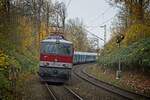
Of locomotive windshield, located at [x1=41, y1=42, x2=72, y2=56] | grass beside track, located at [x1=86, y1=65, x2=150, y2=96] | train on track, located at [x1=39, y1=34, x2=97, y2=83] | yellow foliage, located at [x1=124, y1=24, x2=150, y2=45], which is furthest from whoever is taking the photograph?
yellow foliage, located at [x1=124, y1=24, x2=150, y2=45]

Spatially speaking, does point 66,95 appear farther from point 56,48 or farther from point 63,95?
point 56,48

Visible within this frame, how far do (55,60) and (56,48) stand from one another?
3.17ft

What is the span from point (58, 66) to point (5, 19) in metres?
5.03

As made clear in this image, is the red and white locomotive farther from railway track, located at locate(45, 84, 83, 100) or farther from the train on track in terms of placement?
railway track, located at locate(45, 84, 83, 100)

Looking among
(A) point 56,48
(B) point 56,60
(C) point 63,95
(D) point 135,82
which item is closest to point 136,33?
(D) point 135,82

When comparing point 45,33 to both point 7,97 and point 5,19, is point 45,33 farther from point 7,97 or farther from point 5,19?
point 7,97

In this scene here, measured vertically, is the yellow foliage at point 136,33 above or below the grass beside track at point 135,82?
above

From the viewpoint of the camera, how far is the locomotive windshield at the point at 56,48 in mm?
29406

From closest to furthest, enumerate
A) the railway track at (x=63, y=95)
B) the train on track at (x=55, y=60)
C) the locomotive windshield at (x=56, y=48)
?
the railway track at (x=63, y=95), the train on track at (x=55, y=60), the locomotive windshield at (x=56, y=48)

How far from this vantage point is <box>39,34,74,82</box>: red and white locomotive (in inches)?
1137

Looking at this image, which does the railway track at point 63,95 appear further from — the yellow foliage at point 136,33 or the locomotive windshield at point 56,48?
the yellow foliage at point 136,33

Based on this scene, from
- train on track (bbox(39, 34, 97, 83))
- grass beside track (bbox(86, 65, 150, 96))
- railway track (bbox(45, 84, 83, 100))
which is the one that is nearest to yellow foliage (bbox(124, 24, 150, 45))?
grass beside track (bbox(86, 65, 150, 96))

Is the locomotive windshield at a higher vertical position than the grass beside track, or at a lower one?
higher

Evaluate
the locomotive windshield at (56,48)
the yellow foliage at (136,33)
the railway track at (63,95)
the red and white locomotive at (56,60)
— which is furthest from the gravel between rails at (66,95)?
the yellow foliage at (136,33)
